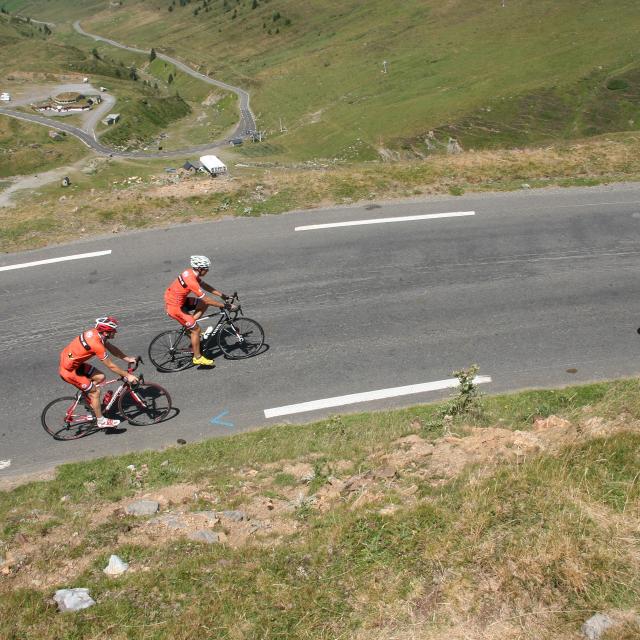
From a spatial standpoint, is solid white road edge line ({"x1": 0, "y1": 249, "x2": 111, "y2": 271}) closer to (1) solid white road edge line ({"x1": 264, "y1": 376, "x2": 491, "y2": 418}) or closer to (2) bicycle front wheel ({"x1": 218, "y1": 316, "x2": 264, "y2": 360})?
(2) bicycle front wheel ({"x1": 218, "y1": 316, "x2": 264, "y2": 360})

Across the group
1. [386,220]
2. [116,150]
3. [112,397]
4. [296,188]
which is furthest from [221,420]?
[116,150]

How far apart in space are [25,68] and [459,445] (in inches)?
6019

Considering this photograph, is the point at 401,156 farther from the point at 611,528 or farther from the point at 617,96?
the point at 611,528

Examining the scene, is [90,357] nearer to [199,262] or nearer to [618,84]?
[199,262]

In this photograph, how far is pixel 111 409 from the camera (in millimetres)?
12148

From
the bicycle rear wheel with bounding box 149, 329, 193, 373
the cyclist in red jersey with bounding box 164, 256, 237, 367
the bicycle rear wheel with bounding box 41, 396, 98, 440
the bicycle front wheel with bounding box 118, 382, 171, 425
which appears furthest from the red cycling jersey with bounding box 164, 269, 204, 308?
the bicycle rear wheel with bounding box 41, 396, 98, 440

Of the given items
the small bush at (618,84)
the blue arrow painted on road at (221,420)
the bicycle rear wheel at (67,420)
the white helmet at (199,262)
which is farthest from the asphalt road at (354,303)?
the small bush at (618,84)

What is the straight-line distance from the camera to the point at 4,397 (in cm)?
1249

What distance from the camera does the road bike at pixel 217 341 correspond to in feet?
43.7

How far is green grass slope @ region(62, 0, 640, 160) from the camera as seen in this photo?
214ft

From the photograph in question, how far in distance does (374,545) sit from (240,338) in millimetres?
7547

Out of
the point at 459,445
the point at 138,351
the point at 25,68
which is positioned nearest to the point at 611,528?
the point at 459,445

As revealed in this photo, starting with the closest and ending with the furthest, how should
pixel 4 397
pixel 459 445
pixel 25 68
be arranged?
1. pixel 459 445
2. pixel 4 397
3. pixel 25 68

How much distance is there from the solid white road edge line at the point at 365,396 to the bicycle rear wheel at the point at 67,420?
361 cm
